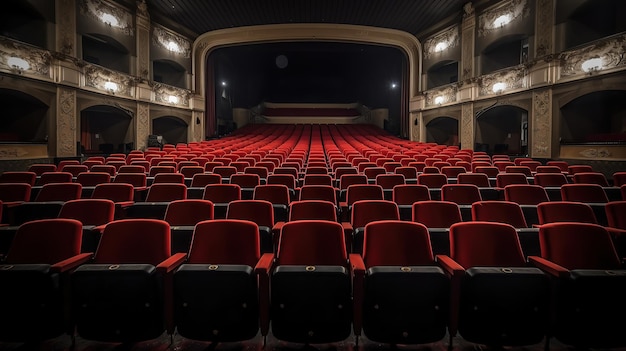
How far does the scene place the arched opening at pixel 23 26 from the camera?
270 inches

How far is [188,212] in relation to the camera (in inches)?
92.0

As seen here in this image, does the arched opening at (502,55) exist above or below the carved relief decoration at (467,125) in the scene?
above

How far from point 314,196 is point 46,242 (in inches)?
77.2

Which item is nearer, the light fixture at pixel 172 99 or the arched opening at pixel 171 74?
the light fixture at pixel 172 99

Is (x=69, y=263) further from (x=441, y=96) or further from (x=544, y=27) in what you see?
(x=441, y=96)

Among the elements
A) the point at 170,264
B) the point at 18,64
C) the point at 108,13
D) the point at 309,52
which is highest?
the point at 309,52

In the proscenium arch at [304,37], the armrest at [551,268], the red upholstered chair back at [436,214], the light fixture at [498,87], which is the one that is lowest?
the armrest at [551,268]

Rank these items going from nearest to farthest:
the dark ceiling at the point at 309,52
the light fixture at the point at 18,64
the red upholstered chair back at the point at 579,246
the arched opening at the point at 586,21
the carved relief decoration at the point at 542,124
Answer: the red upholstered chair back at the point at 579,246 < the light fixture at the point at 18,64 < the arched opening at the point at 586,21 < the carved relief decoration at the point at 542,124 < the dark ceiling at the point at 309,52

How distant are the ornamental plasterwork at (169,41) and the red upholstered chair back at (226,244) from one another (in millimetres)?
10262

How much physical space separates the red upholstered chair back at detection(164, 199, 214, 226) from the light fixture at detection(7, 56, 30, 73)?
644cm

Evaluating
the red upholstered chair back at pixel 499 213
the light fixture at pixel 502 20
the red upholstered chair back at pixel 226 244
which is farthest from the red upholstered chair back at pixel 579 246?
the light fixture at pixel 502 20

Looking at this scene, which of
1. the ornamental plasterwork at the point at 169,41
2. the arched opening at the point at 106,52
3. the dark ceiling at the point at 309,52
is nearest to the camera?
the arched opening at the point at 106,52

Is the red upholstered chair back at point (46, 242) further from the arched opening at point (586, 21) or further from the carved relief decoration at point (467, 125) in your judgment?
the carved relief decoration at point (467, 125)

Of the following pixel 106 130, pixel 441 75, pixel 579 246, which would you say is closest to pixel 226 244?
pixel 579 246
